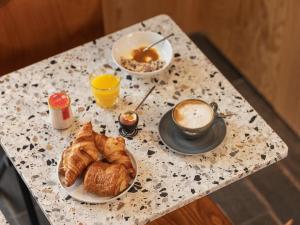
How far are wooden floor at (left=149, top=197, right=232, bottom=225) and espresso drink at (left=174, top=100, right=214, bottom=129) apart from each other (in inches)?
12.5

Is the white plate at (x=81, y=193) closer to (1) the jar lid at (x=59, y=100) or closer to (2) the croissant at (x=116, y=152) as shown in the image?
(2) the croissant at (x=116, y=152)

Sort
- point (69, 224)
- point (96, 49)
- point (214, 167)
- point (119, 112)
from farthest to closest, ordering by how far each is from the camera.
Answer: point (96, 49), point (119, 112), point (214, 167), point (69, 224)

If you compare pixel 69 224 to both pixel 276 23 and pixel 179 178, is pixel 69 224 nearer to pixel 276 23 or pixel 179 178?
pixel 179 178

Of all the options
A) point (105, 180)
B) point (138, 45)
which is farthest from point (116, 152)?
point (138, 45)

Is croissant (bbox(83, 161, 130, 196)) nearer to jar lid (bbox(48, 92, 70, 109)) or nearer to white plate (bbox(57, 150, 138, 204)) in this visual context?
white plate (bbox(57, 150, 138, 204))

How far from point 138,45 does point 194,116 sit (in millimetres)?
421

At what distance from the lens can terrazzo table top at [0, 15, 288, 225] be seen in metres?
1.84

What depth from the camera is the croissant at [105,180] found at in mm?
1804

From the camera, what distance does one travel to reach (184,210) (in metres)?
2.12

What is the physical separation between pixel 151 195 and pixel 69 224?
0.80ft

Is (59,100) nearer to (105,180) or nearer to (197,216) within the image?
(105,180)

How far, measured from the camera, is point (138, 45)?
7.45 feet

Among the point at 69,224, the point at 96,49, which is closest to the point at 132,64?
the point at 96,49

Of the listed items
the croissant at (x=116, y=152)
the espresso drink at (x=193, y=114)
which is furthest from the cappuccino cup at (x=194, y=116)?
the croissant at (x=116, y=152)
